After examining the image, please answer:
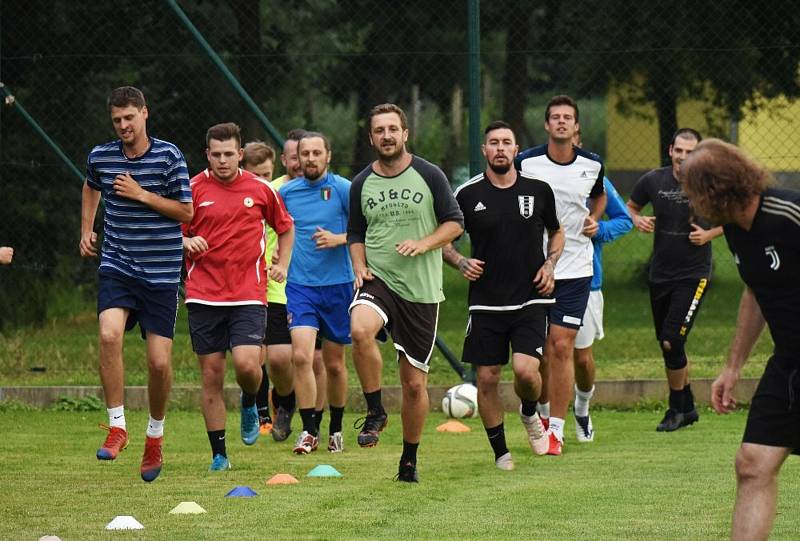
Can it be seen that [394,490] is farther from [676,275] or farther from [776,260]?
[676,275]

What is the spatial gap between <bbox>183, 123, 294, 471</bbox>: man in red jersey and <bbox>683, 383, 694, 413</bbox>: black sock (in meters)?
3.73

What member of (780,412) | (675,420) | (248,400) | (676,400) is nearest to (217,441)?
(248,400)

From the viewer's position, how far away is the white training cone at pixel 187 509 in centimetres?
705

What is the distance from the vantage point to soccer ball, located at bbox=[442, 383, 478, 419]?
1181 centimetres

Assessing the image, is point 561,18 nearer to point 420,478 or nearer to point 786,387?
point 420,478

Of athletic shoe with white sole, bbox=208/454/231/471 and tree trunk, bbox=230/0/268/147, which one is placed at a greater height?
tree trunk, bbox=230/0/268/147

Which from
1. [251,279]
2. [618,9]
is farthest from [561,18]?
[251,279]

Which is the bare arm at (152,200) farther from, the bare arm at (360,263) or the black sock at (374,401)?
the black sock at (374,401)

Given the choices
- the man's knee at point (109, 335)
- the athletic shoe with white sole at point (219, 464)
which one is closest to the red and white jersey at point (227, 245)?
the man's knee at point (109, 335)

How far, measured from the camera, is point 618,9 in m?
17.3

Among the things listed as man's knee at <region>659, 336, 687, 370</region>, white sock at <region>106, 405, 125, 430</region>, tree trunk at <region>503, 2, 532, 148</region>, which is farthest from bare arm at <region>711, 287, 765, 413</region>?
tree trunk at <region>503, 2, 532, 148</region>

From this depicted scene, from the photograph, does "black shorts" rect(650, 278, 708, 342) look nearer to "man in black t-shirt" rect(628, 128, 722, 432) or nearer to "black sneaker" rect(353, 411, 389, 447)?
"man in black t-shirt" rect(628, 128, 722, 432)

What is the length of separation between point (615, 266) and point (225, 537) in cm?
1156

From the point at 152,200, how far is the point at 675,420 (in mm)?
4633
